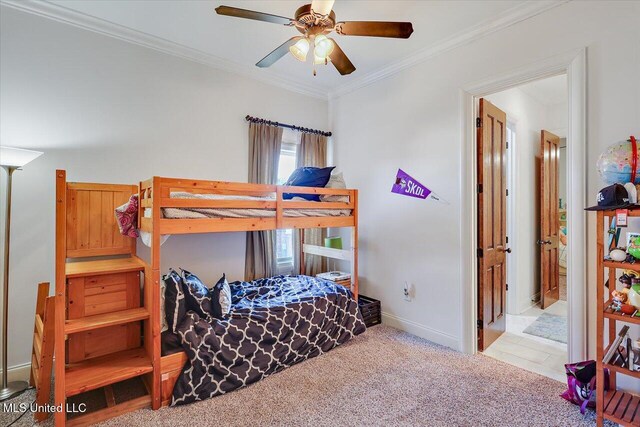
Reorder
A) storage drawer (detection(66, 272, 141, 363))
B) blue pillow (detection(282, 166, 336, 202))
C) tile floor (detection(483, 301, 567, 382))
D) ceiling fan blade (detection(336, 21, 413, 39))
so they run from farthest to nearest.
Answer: blue pillow (detection(282, 166, 336, 202)), tile floor (detection(483, 301, 567, 382)), storage drawer (detection(66, 272, 141, 363)), ceiling fan blade (detection(336, 21, 413, 39))

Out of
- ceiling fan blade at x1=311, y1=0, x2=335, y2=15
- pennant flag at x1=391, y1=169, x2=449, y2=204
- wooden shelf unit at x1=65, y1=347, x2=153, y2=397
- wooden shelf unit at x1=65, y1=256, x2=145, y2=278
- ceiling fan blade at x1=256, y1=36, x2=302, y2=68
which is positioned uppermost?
ceiling fan blade at x1=311, y1=0, x2=335, y2=15

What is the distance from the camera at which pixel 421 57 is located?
2.98 metres

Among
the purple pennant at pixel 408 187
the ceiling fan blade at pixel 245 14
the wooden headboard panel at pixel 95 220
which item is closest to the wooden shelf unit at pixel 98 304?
the wooden headboard panel at pixel 95 220

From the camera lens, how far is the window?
12.2ft

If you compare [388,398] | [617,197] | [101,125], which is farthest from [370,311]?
[101,125]

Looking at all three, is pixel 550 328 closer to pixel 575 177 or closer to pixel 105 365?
pixel 575 177

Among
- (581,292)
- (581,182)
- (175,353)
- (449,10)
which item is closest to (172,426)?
(175,353)

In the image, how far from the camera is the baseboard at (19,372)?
2.25 m

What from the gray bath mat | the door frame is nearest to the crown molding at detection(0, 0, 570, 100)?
the door frame

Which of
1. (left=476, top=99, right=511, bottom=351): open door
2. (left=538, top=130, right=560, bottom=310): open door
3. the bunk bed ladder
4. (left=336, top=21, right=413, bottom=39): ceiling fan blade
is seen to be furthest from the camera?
(left=538, top=130, right=560, bottom=310): open door

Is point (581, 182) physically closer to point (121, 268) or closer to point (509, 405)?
point (509, 405)

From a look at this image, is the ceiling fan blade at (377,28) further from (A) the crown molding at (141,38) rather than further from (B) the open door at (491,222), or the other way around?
(A) the crown molding at (141,38)

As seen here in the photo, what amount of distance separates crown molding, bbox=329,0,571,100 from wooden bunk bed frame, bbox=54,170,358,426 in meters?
1.79

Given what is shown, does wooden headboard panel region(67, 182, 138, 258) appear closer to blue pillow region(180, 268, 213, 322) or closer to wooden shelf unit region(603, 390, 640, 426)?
blue pillow region(180, 268, 213, 322)
